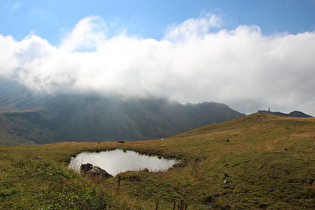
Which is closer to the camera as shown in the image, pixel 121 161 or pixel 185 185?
pixel 185 185

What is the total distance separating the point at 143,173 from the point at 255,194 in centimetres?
1622

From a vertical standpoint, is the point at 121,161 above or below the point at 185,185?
below

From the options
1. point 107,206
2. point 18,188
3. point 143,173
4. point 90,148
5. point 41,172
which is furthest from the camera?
point 90,148

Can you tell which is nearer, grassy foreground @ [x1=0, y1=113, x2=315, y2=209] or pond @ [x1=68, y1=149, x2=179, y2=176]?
grassy foreground @ [x1=0, y1=113, x2=315, y2=209]

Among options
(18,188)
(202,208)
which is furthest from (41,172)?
(202,208)

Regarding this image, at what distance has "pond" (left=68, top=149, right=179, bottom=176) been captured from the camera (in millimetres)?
35016

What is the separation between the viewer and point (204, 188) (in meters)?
23.1

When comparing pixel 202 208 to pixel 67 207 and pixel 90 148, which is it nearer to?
pixel 67 207

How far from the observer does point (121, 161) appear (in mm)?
40469

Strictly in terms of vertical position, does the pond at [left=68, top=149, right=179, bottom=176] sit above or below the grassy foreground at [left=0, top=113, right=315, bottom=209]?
below

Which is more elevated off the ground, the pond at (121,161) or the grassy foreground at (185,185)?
the grassy foreground at (185,185)

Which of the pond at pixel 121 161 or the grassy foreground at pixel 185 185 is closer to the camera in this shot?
the grassy foreground at pixel 185 185

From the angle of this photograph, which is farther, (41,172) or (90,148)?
(90,148)

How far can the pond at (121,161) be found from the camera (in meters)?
35.0
